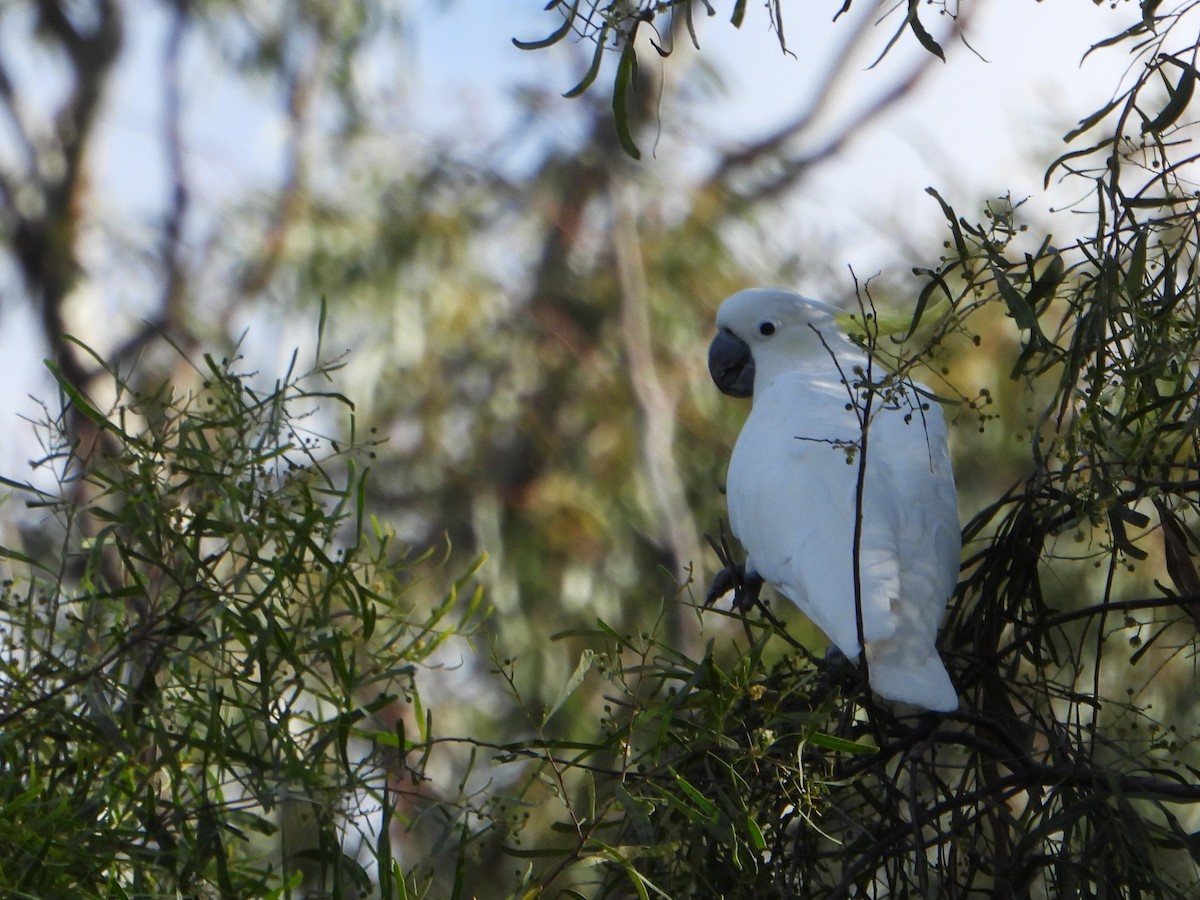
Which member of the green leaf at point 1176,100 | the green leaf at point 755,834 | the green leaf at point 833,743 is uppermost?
the green leaf at point 1176,100

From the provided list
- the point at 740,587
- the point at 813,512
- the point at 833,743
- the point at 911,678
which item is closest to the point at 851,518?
the point at 813,512

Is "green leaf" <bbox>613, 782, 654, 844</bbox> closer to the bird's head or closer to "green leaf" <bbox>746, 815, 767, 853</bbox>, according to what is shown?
"green leaf" <bbox>746, 815, 767, 853</bbox>

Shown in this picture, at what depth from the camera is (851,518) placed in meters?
1.51

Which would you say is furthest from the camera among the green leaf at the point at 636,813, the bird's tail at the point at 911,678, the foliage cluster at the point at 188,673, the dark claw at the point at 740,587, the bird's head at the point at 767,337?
the bird's head at the point at 767,337

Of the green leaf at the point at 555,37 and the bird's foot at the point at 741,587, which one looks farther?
the bird's foot at the point at 741,587

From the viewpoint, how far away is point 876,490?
152 centimetres

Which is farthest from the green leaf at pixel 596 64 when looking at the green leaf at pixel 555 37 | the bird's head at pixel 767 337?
the bird's head at pixel 767 337

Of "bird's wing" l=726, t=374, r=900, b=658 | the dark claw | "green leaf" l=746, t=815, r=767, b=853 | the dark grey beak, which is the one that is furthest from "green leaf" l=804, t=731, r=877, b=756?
the dark grey beak

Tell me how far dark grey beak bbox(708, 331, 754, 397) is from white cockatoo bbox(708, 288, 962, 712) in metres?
0.20

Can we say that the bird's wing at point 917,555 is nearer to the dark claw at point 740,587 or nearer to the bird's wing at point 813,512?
the bird's wing at point 813,512

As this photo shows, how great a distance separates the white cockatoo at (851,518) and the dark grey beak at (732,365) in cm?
20

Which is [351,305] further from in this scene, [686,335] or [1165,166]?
[1165,166]

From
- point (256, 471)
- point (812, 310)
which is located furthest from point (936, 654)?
point (812, 310)

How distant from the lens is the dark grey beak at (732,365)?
219cm
